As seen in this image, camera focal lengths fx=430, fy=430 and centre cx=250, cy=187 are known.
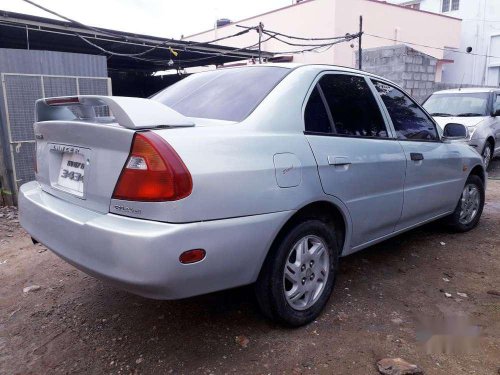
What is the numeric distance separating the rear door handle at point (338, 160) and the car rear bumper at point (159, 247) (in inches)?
20.6

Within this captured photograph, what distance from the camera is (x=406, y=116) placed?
12.4 feet

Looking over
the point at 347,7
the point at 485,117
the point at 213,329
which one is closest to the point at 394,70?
the point at 485,117

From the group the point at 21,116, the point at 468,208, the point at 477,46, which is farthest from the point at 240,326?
the point at 477,46

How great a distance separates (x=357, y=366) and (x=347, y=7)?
1750 cm

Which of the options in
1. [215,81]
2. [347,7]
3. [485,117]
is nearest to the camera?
[215,81]

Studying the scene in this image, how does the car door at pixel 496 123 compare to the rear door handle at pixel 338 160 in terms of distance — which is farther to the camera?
the car door at pixel 496 123

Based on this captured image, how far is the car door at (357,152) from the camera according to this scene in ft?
9.08

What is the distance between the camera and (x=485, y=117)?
8680 millimetres

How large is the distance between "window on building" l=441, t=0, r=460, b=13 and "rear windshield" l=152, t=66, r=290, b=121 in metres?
24.6

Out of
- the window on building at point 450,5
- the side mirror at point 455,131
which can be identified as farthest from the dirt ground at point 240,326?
the window on building at point 450,5

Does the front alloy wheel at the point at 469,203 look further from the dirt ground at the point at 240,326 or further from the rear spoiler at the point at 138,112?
the rear spoiler at the point at 138,112

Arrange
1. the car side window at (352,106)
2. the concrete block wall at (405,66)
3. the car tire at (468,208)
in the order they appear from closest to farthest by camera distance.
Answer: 1. the car side window at (352,106)
2. the car tire at (468,208)
3. the concrete block wall at (405,66)

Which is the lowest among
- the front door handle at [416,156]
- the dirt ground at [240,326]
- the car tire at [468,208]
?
the dirt ground at [240,326]

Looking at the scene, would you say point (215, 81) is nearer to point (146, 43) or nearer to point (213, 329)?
point (213, 329)
